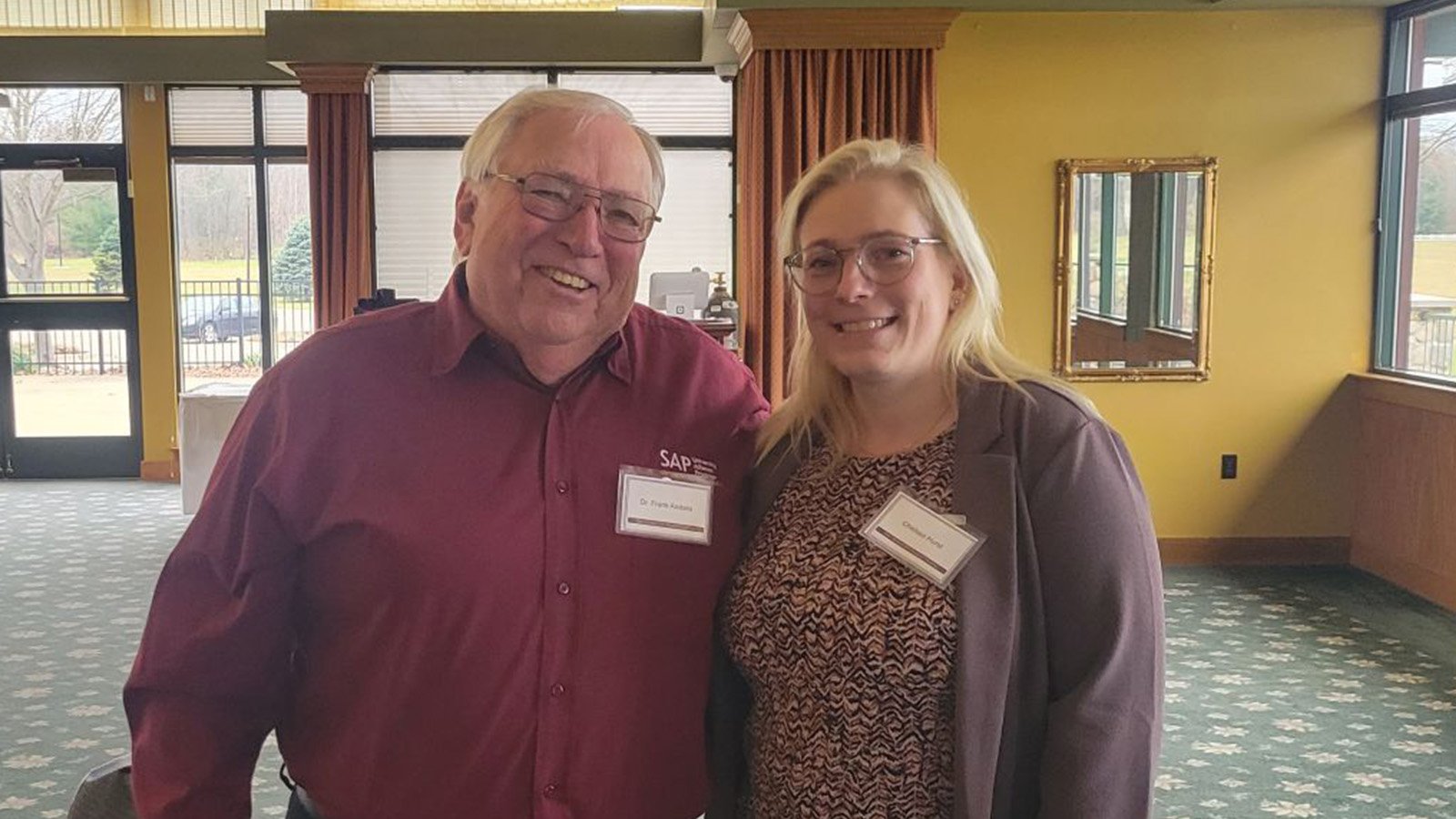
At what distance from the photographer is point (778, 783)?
1760 millimetres

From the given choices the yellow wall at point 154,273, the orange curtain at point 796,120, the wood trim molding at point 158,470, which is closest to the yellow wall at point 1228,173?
the orange curtain at point 796,120

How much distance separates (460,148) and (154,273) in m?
2.63

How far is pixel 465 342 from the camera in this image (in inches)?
63.2

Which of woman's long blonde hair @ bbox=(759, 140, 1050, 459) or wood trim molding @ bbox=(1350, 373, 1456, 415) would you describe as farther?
wood trim molding @ bbox=(1350, 373, 1456, 415)

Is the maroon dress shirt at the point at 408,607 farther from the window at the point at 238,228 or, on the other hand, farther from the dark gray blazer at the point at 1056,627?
the window at the point at 238,228

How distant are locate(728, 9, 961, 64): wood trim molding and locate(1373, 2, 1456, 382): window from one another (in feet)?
7.81

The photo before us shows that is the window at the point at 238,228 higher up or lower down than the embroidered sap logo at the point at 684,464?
higher up

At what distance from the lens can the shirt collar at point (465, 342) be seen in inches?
63.5

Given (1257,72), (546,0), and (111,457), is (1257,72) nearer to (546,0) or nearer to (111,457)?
(546,0)

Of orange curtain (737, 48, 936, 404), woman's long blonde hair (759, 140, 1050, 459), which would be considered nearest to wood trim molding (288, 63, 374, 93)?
orange curtain (737, 48, 936, 404)

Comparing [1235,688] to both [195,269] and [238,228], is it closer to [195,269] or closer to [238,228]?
[238,228]

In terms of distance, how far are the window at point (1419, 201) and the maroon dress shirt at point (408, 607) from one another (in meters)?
5.92

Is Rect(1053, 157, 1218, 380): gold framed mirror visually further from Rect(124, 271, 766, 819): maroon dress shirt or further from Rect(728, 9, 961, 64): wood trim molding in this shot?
Rect(124, 271, 766, 819): maroon dress shirt

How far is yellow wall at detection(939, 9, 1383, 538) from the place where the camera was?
667cm
